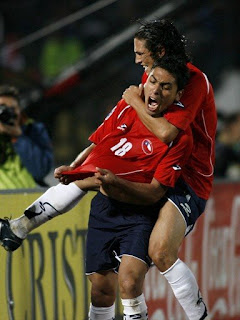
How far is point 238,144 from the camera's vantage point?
9.98 meters

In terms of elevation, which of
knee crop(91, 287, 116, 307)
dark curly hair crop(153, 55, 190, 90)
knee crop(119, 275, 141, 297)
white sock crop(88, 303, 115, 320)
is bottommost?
white sock crop(88, 303, 115, 320)

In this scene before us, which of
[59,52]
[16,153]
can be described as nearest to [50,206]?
[16,153]

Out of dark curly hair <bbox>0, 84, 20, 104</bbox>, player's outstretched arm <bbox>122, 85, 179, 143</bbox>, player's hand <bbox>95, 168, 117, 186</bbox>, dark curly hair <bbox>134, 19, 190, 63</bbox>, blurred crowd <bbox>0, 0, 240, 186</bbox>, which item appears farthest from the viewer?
blurred crowd <bbox>0, 0, 240, 186</bbox>

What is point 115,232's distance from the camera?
5.11m

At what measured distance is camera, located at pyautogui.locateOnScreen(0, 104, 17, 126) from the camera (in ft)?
21.2

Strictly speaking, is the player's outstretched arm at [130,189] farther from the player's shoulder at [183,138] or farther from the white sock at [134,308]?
the white sock at [134,308]

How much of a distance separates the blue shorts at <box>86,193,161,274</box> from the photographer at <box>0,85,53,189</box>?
4.48 ft

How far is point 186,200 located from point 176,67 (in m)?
0.77

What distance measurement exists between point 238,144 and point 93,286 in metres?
5.06

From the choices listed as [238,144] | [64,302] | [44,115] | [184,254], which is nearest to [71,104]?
[44,115]

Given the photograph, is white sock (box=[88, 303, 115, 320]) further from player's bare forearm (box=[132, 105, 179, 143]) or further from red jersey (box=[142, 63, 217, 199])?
player's bare forearm (box=[132, 105, 179, 143])

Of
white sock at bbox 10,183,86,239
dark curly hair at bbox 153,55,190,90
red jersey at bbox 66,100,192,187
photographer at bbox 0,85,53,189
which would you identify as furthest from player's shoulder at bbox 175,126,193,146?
photographer at bbox 0,85,53,189

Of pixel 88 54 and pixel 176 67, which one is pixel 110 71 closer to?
pixel 88 54

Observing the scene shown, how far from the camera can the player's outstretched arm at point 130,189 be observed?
4703mm
